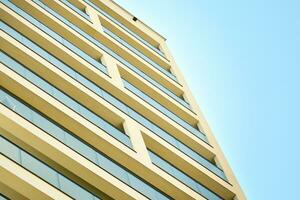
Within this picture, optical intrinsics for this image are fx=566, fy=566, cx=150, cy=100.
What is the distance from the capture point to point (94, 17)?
1300 inches

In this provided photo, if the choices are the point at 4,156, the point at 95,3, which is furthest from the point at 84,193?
the point at 95,3

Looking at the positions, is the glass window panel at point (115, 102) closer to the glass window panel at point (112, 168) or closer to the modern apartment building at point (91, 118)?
the modern apartment building at point (91, 118)

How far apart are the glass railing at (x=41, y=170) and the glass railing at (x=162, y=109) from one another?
1059 centimetres

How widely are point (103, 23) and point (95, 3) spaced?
3.36 metres

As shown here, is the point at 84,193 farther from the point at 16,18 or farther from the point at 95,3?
the point at 95,3

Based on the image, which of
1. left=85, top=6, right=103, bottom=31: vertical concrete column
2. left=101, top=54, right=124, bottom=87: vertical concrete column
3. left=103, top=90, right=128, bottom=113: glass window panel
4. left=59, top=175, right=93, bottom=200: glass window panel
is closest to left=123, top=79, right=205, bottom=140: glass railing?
left=101, top=54, right=124, bottom=87: vertical concrete column

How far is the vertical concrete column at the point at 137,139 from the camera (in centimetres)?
2166

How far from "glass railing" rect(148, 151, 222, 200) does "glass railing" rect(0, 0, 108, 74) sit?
18.1 ft

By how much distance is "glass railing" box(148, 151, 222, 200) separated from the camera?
75.5ft

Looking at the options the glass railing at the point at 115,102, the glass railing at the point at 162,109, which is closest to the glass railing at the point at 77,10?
the glass railing at the point at 162,109

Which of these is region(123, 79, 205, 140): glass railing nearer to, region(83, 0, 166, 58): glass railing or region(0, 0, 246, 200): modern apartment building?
region(0, 0, 246, 200): modern apartment building

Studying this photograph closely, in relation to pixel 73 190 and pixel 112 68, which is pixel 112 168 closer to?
pixel 73 190

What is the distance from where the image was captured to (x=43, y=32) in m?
25.6

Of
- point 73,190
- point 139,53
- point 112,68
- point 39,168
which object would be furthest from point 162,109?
point 39,168
